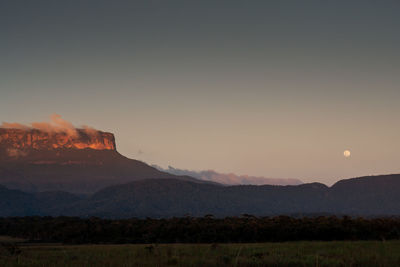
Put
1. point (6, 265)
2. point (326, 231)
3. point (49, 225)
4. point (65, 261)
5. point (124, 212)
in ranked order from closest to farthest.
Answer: point (6, 265) → point (65, 261) → point (326, 231) → point (49, 225) → point (124, 212)

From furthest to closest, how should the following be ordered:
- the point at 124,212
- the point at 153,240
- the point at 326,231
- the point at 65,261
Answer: the point at 124,212 < the point at 153,240 < the point at 326,231 < the point at 65,261

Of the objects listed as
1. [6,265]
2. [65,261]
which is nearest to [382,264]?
[65,261]

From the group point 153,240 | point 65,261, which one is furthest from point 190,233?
point 65,261

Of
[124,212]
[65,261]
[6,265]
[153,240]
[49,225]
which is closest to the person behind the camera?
[6,265]

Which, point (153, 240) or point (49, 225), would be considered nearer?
point (153, 240)

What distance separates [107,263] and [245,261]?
6869 mm

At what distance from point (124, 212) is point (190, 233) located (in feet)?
486

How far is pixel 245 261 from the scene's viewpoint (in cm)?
2328

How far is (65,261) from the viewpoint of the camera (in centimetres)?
2456

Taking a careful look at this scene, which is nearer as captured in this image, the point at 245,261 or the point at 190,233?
the point at 245,261

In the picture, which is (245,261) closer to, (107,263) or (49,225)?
(107,263)

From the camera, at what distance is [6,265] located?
22.2 meters

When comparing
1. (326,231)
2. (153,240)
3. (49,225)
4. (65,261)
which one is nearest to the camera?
(65,261)

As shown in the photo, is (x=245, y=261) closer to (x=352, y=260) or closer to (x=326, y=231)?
(x=352, y=260)
